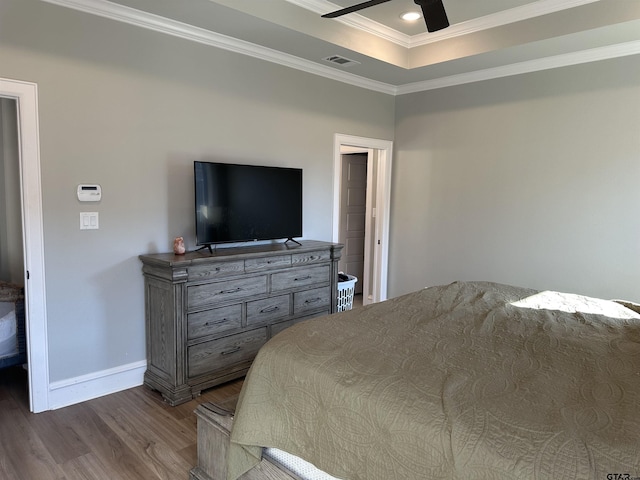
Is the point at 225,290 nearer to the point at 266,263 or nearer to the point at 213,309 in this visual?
the point at 213,309

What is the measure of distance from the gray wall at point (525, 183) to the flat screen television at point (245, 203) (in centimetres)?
171

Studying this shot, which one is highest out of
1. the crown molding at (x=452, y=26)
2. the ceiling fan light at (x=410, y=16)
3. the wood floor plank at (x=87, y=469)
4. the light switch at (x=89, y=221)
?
the ceiling fan light at (x=410, y=16)

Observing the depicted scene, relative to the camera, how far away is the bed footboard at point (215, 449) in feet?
6.04

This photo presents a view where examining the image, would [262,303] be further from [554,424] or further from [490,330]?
[554,424]

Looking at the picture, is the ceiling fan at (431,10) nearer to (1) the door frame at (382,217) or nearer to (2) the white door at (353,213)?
(1) the door frame at (382,217)

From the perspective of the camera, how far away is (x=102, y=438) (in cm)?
263

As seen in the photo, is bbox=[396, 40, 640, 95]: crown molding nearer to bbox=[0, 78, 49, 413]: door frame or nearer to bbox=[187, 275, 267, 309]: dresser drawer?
bbox=[187, 275, 267, 309]: dresser drawer

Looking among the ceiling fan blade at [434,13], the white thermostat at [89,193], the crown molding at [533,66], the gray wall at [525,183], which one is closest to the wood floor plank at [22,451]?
the white thermostat at [89,193]

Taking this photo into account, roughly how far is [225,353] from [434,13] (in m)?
2.67

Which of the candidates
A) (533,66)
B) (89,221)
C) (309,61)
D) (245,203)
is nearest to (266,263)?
(245,203)

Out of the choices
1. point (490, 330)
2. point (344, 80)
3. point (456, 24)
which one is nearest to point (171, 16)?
point (344, 80)

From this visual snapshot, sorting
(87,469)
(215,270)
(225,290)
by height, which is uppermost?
(215,270)

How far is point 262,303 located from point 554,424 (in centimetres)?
253

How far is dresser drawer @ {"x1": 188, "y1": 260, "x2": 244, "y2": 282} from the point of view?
3064mm
